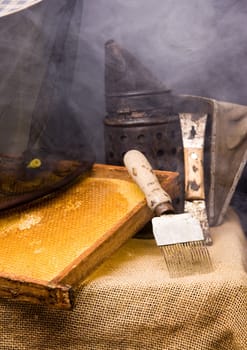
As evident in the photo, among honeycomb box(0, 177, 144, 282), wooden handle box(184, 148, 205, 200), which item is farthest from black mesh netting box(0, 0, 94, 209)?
wooden handle box(184, 148, 205, 200)

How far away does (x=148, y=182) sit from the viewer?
6.24ft

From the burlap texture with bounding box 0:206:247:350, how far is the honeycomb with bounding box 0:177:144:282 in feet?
0.47

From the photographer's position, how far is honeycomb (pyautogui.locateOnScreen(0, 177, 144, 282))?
4.96ft

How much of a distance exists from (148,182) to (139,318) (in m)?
0.57

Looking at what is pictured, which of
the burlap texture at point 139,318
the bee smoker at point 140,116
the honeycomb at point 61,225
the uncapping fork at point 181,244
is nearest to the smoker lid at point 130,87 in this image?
the bee smoker at point 140,116

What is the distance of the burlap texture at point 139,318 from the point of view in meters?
1.54

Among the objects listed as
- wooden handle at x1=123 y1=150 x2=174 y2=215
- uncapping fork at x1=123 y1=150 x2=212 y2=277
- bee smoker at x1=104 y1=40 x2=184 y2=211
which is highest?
bee smoker at x1=104 y1=40 x2=184 y2=211

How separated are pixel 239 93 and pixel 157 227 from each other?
4.71 ft

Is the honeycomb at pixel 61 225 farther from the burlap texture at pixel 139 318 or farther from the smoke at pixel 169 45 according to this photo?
the smoke at pixel 169 45

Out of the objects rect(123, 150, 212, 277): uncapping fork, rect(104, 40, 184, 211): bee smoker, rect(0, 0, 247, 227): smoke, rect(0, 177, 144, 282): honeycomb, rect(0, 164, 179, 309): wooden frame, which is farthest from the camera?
rect(0, 0, 247, 227): smoke

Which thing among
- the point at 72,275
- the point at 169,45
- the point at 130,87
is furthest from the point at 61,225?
the point at 169,45

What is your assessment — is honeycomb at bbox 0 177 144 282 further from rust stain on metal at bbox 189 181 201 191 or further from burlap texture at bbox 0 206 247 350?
rust stain on metal at bbox 189 181 201 191

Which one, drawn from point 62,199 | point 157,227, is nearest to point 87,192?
point 62,199

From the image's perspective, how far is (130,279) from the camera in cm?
161
